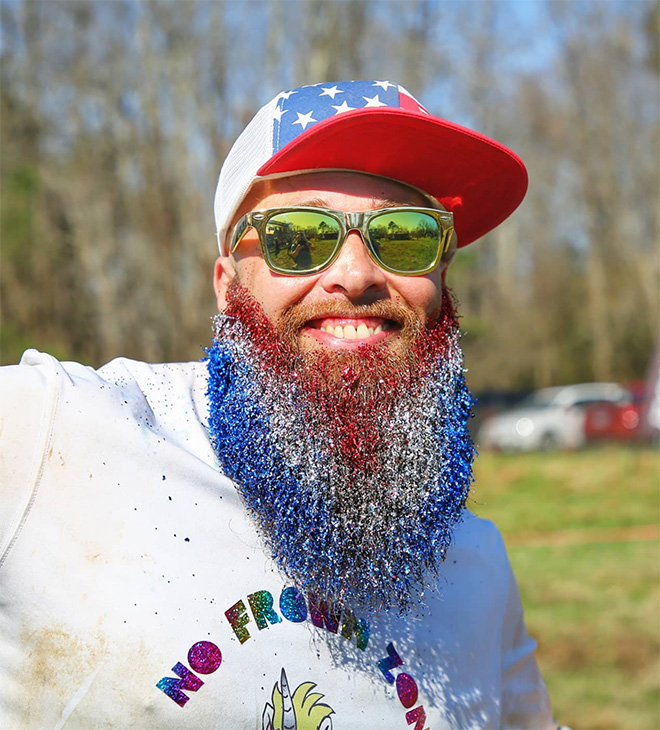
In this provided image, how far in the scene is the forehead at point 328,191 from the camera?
192 centimetres

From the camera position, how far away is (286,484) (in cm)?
176

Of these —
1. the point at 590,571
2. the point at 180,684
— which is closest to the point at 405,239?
the point at 180,684

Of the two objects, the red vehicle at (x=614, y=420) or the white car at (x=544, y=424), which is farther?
the white car at (x=544, y=424)

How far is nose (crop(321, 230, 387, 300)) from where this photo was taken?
1.86 m

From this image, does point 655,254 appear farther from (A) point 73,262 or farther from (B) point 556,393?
(A) point 73,262

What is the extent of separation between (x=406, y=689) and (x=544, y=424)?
63.4 ft

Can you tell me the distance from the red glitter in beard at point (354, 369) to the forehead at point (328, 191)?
21cm

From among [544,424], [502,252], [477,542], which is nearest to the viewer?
[477,542]

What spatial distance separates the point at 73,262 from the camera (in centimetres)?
2055

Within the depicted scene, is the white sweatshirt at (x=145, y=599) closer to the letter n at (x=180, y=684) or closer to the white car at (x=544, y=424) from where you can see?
the letter n at (x=180, y=684)

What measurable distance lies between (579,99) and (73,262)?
19.1 m

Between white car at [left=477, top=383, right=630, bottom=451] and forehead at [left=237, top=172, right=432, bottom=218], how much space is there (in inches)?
721

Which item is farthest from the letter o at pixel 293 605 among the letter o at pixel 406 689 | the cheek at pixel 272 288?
the cheek at pixel 272 288

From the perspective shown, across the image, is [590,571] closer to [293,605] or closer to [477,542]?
[477,542]
